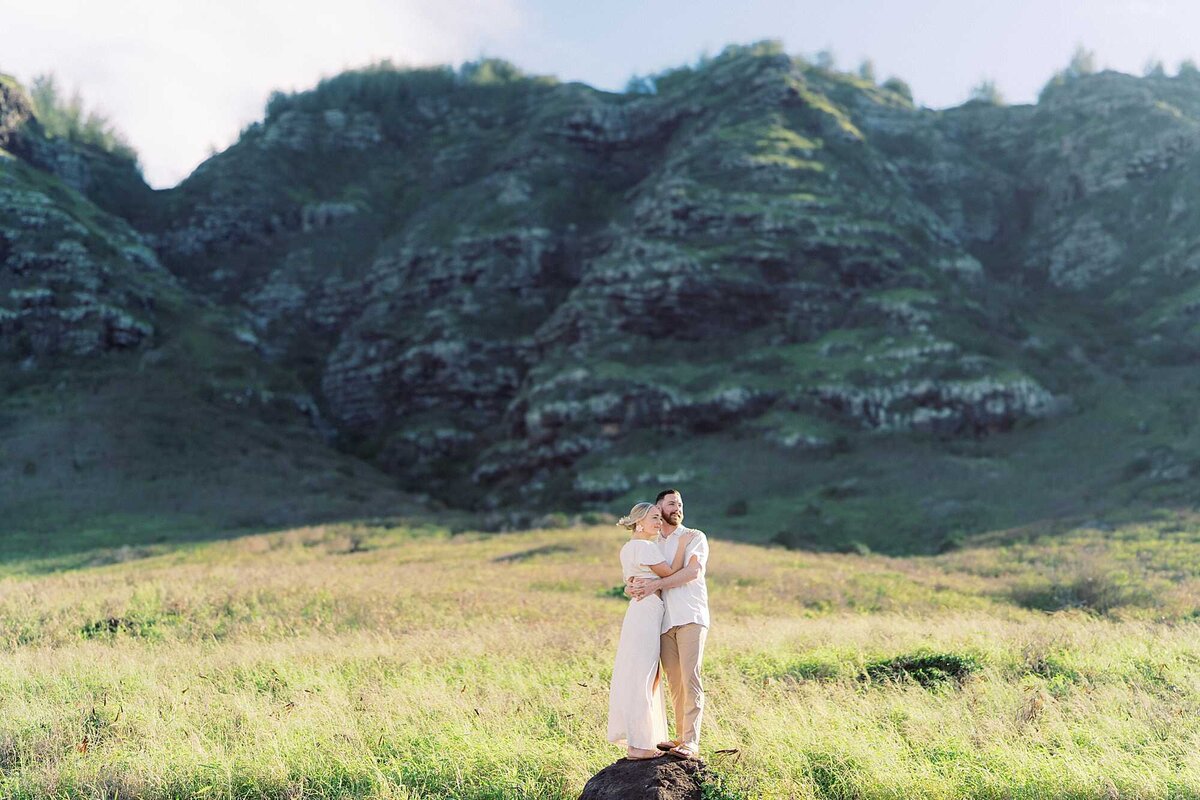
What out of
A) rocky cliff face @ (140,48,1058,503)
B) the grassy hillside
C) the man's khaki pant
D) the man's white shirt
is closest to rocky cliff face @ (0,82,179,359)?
rocky cliff face @ (140,48,1058,503)

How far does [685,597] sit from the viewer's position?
8.50 m

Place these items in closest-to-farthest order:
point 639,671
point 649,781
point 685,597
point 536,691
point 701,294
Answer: point 649,781 < point 639,671 < point 685,597 < point 536,691 < point 701,294

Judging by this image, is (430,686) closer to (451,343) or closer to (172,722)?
(172,722)

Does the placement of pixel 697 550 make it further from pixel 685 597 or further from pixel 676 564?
pixel 685 597

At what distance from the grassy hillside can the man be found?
77 centimetres

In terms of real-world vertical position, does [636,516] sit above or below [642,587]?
above

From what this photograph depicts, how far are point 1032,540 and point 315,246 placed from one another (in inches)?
4429

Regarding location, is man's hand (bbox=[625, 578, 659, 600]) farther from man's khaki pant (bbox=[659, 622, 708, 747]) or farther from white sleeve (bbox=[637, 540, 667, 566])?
man's khaki pant (bbox=[659, 622, 708, 747])

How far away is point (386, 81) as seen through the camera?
6270 inches

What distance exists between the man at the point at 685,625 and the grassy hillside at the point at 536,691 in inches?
30.2

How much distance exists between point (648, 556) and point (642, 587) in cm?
32

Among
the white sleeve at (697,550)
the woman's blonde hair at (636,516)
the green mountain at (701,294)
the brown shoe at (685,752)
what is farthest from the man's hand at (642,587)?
the green mountain at (701,294)

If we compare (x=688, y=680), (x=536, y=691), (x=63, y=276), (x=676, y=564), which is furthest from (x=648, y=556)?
(x=63, y=276)

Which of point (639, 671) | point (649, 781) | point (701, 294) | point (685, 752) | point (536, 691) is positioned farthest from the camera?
point (701, 294)
